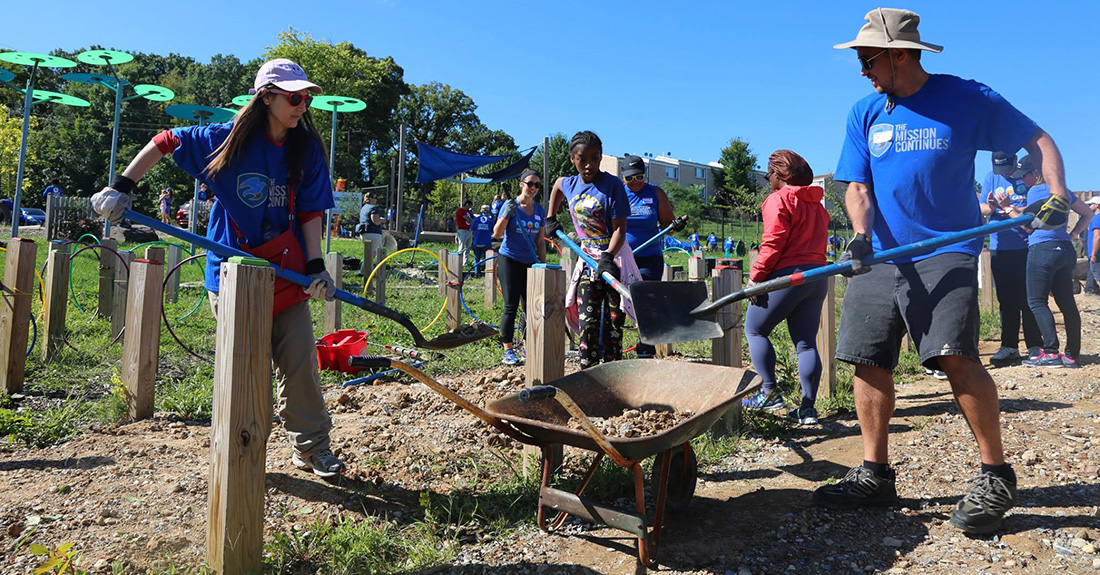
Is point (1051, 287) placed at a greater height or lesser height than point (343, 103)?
lesser

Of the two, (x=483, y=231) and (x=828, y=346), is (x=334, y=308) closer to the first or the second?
(x=828, y=346)

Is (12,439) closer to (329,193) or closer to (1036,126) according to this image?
(329,193)

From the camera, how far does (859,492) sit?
2848mm

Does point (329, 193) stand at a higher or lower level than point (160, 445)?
higher

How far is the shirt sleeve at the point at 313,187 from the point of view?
3.08 metres

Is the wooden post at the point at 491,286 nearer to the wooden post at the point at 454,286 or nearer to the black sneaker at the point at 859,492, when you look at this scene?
the wooden post at the point at 454,286

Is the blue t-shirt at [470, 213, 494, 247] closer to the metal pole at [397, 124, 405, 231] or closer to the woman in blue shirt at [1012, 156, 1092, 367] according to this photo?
the metal pole at [397, 124, 405, 231]

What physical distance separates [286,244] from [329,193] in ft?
1.05

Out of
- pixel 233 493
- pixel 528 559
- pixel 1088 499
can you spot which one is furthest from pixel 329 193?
pixel 1088 499

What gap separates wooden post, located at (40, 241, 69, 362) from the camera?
5.40 meters

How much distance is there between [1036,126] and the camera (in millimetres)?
2557

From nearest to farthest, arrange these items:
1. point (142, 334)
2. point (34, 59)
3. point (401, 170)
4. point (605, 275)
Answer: point (142, 334), point (605, 275), point (34, 59), point (401, 170)

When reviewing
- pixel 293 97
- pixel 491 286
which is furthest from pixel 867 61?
pixel 491 286

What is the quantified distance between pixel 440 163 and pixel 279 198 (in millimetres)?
10947
